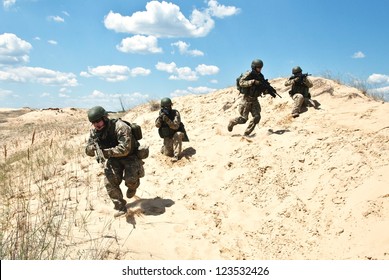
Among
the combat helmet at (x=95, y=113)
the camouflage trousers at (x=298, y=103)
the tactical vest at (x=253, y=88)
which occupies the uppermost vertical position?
the tactical vest at (x=253, y=88)

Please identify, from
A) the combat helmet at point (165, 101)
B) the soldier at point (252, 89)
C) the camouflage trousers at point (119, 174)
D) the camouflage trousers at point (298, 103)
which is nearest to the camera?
the camouflage trousers at point (119, 174)

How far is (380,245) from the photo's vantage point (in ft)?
14.0

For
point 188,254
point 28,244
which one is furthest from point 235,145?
point 28,244

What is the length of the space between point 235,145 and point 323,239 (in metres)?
3.72

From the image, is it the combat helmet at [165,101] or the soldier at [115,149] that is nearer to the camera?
the soldier at [115,149]

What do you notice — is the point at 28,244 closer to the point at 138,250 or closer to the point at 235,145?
the point at 138,250

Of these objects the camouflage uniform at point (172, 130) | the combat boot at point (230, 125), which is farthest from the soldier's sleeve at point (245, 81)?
the camouflage uniform at point (172, 130)

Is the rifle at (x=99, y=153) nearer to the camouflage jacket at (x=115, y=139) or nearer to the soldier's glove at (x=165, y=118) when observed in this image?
the camouflage jacket at (x=115, y=139)

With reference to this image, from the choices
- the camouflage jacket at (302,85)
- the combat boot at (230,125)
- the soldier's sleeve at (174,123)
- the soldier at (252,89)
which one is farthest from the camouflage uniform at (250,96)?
the soldier's sleeve at (174,123)

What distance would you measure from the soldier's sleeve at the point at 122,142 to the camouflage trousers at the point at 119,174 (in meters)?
0.33

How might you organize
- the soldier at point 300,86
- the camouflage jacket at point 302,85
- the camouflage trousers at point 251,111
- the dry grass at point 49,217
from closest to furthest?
the dry grass at point 49,217 < the camouflage trousers at point 251,111 < the soldier at point 300,86 < the camouflage jacket at point 302,85

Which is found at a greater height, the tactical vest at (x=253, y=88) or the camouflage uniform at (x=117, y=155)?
the tactical vest at (x=253, y=88)

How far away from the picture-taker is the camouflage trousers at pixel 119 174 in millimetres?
5727

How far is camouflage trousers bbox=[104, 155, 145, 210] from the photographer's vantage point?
5727 mm
